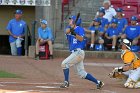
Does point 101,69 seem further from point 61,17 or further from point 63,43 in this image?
point 61,17

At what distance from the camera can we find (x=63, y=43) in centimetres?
1827

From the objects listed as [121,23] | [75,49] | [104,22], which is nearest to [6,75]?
[75,49]

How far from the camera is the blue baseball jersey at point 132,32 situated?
17.1m

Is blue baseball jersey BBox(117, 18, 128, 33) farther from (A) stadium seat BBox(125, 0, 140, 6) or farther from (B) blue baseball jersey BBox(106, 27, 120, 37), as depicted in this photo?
(A) stadium seat BBox(125, 0, 140, 6)

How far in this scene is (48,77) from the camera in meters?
13.6

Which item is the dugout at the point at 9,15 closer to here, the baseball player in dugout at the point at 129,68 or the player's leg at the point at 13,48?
the player's leg at the point at 13,48

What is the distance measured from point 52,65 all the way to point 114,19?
332cm

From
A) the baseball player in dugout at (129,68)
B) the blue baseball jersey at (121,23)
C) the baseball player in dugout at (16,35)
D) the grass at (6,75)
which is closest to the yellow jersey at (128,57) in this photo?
the baseball player in dugout at (129,68)

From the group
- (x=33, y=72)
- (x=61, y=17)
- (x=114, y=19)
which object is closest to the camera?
(x=33, y=72)

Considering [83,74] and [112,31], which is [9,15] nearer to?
[112,31]

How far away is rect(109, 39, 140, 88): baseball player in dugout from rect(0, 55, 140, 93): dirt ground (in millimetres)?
286

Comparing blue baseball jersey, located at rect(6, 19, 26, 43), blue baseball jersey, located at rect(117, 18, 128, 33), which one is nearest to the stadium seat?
blue baseball jersey, located at rect(117, 18, 128, 33)

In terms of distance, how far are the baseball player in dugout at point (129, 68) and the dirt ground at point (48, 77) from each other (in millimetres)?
286

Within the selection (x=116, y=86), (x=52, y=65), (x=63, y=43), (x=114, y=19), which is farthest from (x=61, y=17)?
(x=116, y=86)
